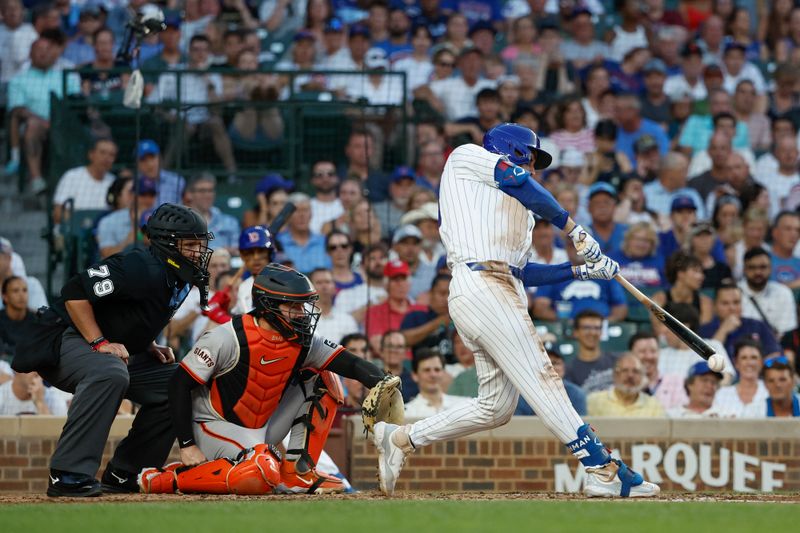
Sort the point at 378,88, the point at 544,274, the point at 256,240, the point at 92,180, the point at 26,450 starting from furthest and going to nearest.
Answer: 1. the point at 378,88
2. the point at 92,180
3. the point at 26,450
4. the point at 256,240
5. the point at 544,274

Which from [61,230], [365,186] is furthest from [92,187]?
[365,186]

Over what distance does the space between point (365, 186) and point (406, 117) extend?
69cm

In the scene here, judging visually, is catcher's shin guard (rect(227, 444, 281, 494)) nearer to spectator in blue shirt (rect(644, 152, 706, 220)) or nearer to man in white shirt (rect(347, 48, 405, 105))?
man in white shirt (rect(347, 48, 405, 105))

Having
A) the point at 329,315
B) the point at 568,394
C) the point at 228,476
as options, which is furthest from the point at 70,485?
the point at 329,315

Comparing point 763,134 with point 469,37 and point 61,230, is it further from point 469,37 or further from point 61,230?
point 61,230

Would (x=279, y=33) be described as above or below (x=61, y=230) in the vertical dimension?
above

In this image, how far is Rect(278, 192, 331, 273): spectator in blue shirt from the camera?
1157 cm

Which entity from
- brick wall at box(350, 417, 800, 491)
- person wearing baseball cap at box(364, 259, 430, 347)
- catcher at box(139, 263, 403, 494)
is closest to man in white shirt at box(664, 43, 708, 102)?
person wearing baseball cap at box(364, 259, 430, 347)

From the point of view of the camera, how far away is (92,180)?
465 inches

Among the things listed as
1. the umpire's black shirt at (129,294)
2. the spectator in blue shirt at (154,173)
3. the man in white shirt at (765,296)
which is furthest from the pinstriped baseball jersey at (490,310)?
the man in white shirt at (765,296)

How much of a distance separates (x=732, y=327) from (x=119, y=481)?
18.4ft

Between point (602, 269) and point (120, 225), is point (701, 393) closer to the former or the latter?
point (602, 269)

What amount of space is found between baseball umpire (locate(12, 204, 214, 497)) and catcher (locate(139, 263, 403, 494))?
270 mm

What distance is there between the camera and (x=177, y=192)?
1153 cm
